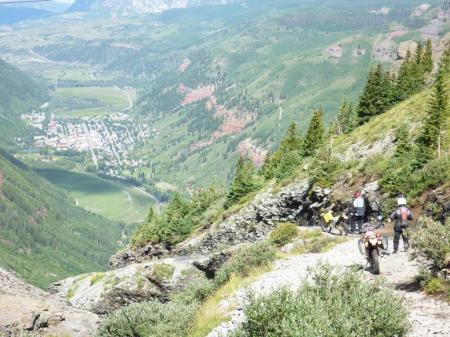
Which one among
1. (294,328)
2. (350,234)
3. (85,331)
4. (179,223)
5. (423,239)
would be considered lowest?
(179,223)

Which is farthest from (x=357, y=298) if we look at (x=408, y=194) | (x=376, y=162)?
(x=376, y=162)

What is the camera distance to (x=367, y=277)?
24.7 m

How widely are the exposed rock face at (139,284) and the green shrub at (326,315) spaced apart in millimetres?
27507

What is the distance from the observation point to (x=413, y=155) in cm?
4572

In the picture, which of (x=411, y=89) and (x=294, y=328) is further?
(x=411, y=89)

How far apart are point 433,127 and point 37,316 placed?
1468 inches

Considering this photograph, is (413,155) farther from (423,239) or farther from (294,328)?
(294,328)

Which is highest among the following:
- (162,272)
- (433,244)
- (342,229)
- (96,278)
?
(433,244)

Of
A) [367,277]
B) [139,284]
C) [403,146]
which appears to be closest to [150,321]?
[367,277]

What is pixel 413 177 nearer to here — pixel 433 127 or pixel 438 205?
pixel 438 205

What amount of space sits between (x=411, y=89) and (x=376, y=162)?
39.5 meters

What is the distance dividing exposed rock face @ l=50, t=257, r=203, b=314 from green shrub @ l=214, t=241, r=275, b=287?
1273 centimetres

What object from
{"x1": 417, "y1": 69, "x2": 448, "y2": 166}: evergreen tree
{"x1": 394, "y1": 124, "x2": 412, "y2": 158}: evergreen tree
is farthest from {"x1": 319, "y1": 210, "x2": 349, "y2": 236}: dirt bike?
{"x1": 394, "y1": 124, "x2": 412, "y2": 158}: evergreen tree

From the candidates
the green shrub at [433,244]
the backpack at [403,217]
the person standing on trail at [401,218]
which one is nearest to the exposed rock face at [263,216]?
the person standing on trail at [401,218]
